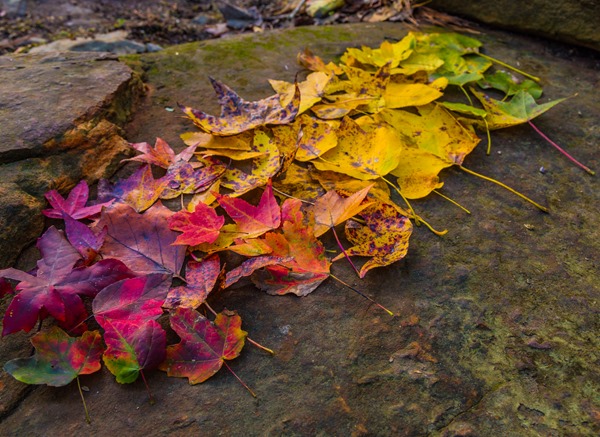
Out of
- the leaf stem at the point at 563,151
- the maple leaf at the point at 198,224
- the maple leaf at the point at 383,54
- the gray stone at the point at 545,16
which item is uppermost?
the gray stone at the point at 545,16

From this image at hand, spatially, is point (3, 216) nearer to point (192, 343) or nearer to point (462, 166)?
point (192, 343)

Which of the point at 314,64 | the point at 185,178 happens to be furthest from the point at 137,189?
the point at 314,64

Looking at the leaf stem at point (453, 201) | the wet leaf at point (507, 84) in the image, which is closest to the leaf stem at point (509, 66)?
the wet leaf at point (507, 84)

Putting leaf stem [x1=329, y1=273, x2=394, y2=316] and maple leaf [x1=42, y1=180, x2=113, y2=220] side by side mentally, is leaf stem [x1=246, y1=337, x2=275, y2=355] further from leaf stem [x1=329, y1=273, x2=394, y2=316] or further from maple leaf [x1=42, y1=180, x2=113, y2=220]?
maple leaf [x1=42, y1=180, x2=113, y2=220]

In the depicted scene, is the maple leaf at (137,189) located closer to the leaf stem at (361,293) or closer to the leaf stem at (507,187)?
the leaf stem at (361,293)

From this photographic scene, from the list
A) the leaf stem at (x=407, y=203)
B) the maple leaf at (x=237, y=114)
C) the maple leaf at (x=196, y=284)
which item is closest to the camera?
the maple leaf at (x=196, y=284)

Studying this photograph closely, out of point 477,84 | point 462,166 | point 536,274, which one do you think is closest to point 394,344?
point 536,274

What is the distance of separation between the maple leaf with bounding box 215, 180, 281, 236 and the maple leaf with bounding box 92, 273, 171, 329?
229mm

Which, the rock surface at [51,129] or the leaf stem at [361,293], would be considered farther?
the rock surface at [51,129]

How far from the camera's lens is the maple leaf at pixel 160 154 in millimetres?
1318

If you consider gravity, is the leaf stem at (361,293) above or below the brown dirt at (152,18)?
below

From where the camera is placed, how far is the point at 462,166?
1.39 meters

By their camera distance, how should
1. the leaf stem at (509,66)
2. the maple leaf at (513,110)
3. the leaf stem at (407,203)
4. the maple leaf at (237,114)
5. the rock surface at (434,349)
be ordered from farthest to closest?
the leaf stem at (509,66)
the maple leaf at (513,110)
the maple leaf at (237,114)
the leaf stem at (407,203)
the rock surface at (434,349)

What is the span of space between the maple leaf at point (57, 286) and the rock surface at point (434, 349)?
0.13 meters
